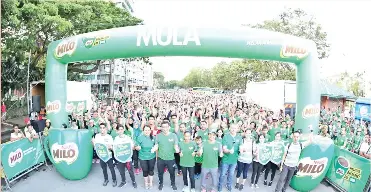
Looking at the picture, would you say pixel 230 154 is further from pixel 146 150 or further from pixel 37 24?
pixel 37 24

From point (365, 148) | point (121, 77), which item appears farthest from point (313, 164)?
point (121, 77)

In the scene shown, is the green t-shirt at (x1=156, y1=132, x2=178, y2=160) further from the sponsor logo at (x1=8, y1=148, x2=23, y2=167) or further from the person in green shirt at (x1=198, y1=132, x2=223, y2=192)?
the sponsor logo at (x1=8, y1=148, x2=23, y2=167)

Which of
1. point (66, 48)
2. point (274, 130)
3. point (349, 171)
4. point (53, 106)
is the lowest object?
point (349, 171)

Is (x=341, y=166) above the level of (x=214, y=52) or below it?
below

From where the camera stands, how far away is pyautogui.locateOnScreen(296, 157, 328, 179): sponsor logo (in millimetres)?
5629

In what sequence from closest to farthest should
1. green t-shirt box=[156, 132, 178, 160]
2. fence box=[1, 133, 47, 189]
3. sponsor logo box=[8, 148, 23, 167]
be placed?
green t-shirt box=[156, 132, 178, 160]
fence box=[1, 133, 47, 189]
sponsor logo box=[8, 148, 23, 167]

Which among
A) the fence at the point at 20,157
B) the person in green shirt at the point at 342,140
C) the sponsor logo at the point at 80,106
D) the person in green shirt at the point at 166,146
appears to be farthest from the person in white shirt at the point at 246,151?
the sponsor logo at the point at 80,106

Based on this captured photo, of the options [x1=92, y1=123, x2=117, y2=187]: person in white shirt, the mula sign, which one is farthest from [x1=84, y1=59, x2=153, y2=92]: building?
[x1=92, y1=123, x2=117, y2=187]: person in white shirt

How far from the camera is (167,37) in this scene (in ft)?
18.8

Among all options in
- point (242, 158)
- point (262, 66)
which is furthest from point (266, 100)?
Result: point (242, 158)

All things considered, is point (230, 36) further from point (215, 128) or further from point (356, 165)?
point (356, 165)

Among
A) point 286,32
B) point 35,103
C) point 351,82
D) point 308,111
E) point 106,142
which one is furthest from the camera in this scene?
point 351,82

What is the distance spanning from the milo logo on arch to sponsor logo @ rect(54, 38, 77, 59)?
1.94 meters

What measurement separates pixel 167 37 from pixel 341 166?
14.1ft
